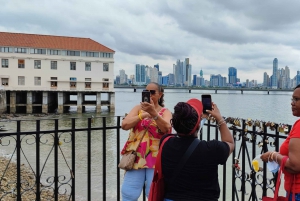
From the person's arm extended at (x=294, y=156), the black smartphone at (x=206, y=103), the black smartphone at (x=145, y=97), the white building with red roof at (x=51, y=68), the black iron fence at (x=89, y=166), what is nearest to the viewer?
the person's arm extended at (x=294, y=156)

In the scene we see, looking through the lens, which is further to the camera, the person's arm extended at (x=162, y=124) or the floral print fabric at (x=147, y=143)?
the floral print fabric at (x=147, y=143)

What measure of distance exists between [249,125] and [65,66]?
44008 mm

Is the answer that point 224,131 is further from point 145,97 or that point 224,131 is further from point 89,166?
point 89,166

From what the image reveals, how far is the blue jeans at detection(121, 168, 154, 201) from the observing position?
3188mm

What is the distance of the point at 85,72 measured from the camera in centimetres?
4506

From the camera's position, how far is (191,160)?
7.04 feet

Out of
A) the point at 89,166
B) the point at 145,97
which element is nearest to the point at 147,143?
the point at 145,97

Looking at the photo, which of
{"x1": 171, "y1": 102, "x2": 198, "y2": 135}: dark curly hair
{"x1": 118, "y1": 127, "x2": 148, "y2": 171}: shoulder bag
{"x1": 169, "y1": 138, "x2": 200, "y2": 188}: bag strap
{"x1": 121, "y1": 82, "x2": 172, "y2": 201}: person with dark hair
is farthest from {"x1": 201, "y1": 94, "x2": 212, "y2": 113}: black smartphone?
{"x1": 118, "y1": 127, "x2": 148, "y2": 171}: shoulder bag

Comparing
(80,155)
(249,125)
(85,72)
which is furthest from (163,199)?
(85,72)

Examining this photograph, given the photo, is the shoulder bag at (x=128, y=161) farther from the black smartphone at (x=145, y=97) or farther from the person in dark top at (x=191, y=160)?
the person in dark top at (x=191, y=160)

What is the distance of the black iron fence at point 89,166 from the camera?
359 cm

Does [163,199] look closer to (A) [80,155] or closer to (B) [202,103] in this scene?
(B) [202,103]

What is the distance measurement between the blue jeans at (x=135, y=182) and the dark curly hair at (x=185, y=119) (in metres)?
1.18

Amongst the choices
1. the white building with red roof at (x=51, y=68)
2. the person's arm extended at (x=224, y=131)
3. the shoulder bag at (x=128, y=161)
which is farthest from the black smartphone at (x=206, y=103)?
the white building with red roof at (x=51, y=68)
